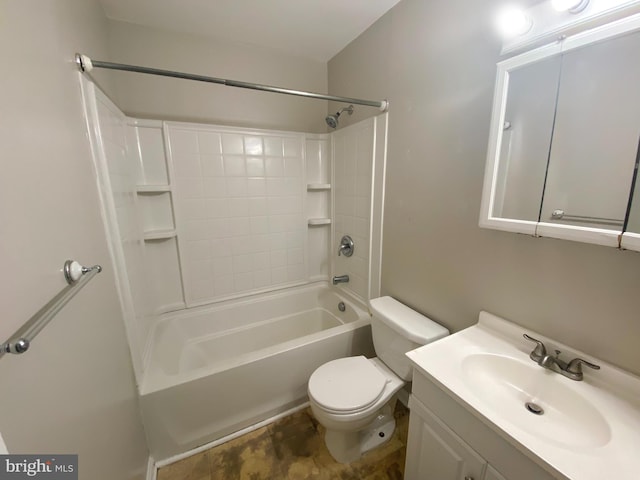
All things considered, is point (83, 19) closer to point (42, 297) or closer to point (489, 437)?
point (42, 297)

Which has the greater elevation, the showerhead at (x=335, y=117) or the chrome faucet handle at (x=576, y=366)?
the showerhead at (x=335, y=117)

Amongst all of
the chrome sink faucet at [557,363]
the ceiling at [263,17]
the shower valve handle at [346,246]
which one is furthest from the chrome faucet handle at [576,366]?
the ceiling at [263,17]

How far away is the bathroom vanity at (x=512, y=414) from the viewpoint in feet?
2.09

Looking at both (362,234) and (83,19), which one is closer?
(83,19)

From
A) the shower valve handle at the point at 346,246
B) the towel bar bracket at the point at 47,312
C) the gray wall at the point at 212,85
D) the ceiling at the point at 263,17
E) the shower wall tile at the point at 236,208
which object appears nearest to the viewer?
the towel bar bracket at the point at 47,312

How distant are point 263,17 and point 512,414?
2258mm

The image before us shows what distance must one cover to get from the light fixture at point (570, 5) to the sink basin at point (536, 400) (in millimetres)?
1171

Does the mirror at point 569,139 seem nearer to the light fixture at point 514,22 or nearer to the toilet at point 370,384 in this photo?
the light fixture at point 514,22

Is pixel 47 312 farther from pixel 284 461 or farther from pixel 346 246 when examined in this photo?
pixel 346 246

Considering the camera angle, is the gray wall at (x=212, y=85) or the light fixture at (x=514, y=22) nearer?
the light fixture at (x=514, y=22)

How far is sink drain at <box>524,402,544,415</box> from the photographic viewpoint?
86 cm

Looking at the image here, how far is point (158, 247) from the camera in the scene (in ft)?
6.17

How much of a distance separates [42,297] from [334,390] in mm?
1178

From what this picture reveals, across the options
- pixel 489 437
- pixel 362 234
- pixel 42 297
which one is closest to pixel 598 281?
pixel 489 437
